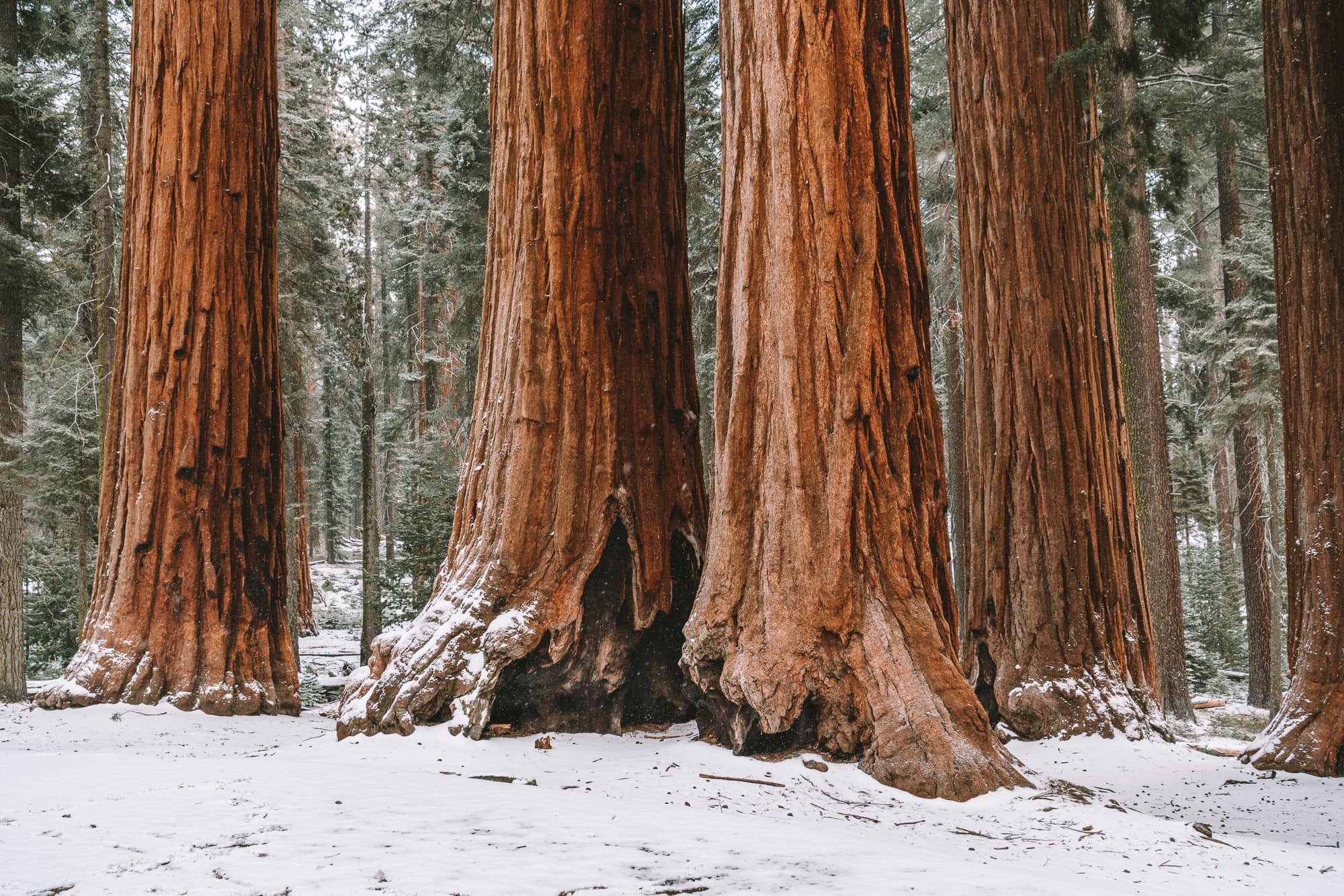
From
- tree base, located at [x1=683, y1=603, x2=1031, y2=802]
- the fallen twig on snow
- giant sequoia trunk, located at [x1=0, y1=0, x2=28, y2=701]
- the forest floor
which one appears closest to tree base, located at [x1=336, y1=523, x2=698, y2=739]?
the forest floor

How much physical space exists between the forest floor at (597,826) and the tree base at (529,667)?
148mm

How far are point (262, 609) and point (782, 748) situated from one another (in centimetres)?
438

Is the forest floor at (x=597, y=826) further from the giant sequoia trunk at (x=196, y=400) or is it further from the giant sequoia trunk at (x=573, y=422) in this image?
the giant sequoia trunk at (x=196, y=400)

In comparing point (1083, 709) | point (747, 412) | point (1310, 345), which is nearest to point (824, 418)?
point (747, 412)

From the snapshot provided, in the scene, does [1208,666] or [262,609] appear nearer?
[262,609]

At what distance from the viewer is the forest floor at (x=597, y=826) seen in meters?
2.12

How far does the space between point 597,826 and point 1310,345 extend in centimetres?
506

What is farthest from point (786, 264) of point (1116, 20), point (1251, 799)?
point (1116, 20)

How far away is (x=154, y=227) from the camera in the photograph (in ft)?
20.3

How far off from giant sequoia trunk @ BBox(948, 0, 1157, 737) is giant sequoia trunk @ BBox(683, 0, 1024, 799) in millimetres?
2019

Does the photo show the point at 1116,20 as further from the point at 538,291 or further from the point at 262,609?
the point at 262,609

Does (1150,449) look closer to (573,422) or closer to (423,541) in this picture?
(573,422)

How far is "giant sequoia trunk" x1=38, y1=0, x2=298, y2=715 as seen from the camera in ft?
19.2

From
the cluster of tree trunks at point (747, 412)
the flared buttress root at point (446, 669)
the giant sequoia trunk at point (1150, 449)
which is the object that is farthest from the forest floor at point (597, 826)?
the giant sequoia trunk at point (1150, 449)
